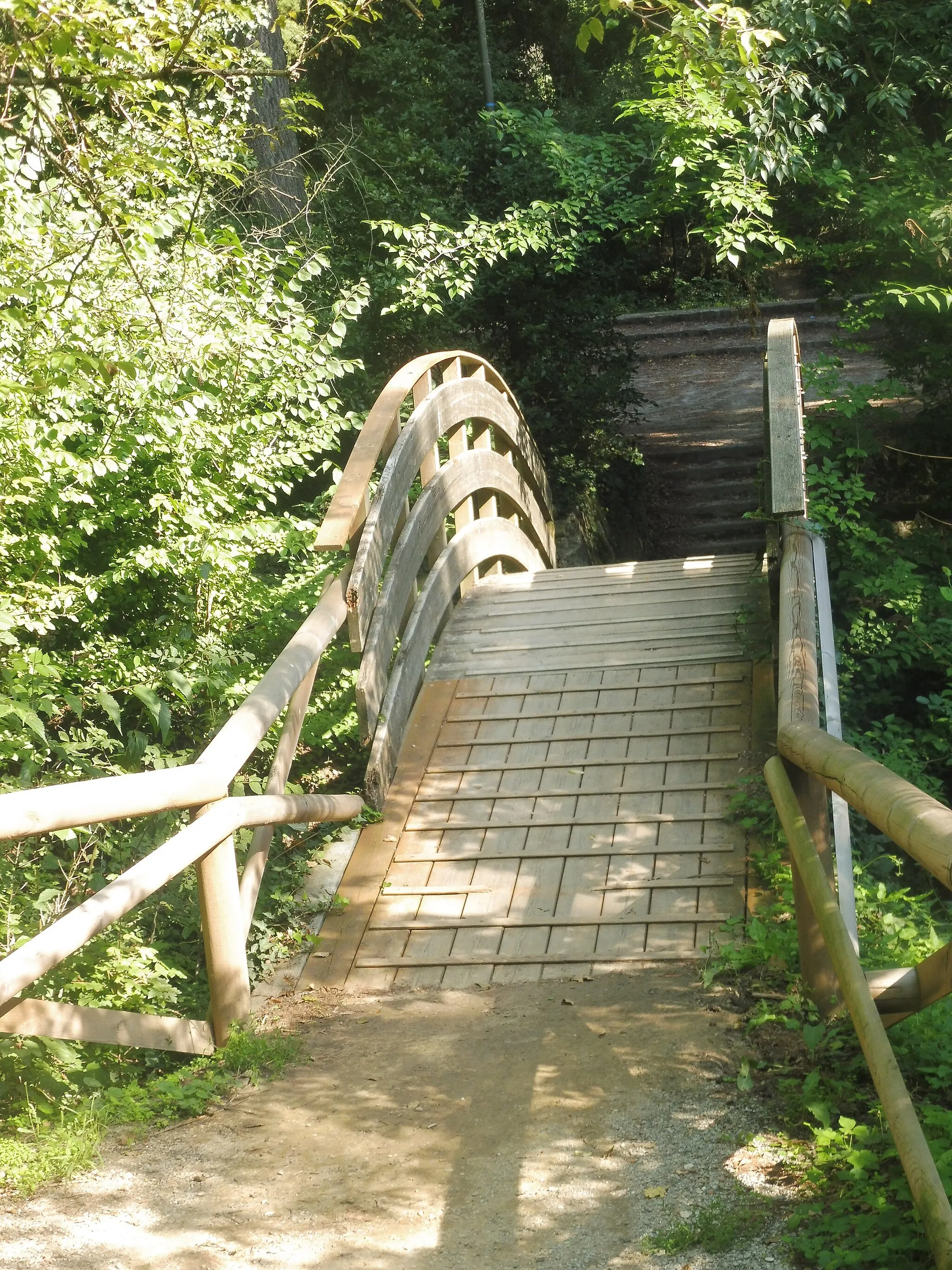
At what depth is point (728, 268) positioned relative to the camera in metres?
16.8

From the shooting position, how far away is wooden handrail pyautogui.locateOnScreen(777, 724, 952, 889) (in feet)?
6.18

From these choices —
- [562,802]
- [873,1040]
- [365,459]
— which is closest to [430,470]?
[365,459]

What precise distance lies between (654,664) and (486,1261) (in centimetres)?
344

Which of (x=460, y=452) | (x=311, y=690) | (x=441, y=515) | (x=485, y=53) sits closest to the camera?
(x=311, y=690)

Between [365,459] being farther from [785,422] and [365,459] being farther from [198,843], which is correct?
[198,843]

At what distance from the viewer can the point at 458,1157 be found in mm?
2867

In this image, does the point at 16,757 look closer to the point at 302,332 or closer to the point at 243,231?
the point at 302,332

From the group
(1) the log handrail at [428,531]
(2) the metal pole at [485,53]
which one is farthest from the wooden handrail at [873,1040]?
(2) the metal pole at [485,53]

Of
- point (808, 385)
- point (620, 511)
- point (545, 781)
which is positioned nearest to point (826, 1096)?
point (545, 781)

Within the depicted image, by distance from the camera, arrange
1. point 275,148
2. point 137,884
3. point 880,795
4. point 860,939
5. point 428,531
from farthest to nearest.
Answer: point 275,148 < point 428,531 < point 860,939 < point 137,884 < point 880,795

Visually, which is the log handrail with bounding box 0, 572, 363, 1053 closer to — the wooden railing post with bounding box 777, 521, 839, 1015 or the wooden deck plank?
the wooden deck plank

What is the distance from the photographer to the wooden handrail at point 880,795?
6.18 feet

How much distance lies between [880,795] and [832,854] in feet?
3.45

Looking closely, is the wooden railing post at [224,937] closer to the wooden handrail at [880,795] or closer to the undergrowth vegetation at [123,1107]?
the undergrowth vegetation at [123,1107]
